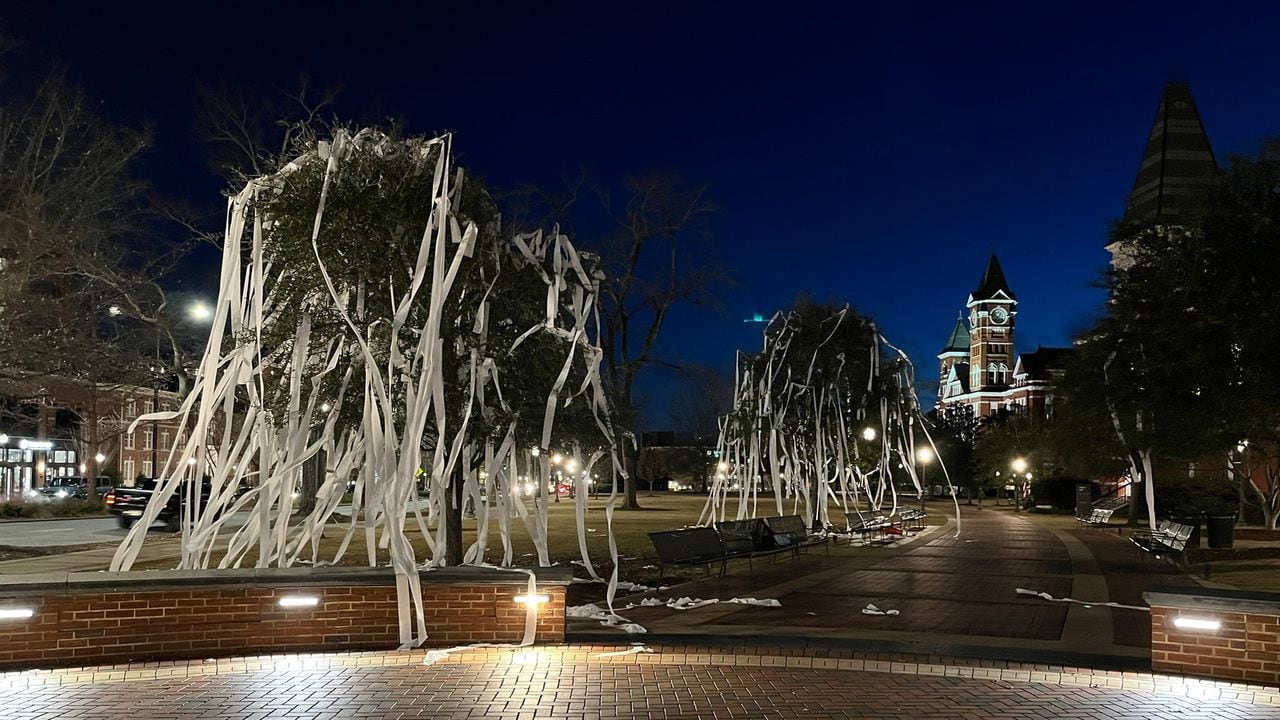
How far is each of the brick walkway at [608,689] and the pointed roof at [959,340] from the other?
181 m

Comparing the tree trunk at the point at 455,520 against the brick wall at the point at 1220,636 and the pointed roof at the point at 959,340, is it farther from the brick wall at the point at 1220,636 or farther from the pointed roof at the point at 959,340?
the pointed roof at the point at 959,340

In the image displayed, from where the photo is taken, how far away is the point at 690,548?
49.0ft

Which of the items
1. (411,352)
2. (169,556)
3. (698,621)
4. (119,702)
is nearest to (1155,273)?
(698,621)

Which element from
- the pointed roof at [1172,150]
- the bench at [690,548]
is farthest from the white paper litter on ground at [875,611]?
the pointed roof at [1172,150]

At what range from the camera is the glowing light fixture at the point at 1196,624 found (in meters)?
7.99

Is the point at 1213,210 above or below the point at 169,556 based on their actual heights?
above

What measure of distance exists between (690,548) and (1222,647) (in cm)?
788

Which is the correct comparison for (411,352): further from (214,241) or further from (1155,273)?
(214,241)

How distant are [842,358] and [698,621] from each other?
1253cm

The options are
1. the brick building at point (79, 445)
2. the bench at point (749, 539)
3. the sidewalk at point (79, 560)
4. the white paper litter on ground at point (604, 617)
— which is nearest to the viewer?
the white paper litter on ground at point (604, 617)

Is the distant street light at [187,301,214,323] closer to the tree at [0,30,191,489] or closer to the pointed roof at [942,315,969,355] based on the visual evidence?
the tree at [0,30,191,489]

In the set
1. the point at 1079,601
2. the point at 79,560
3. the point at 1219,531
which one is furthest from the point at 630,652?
the point at 1219,531

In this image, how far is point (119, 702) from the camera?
7137 millimetres

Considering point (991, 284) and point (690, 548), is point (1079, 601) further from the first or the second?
point (991, 284)
